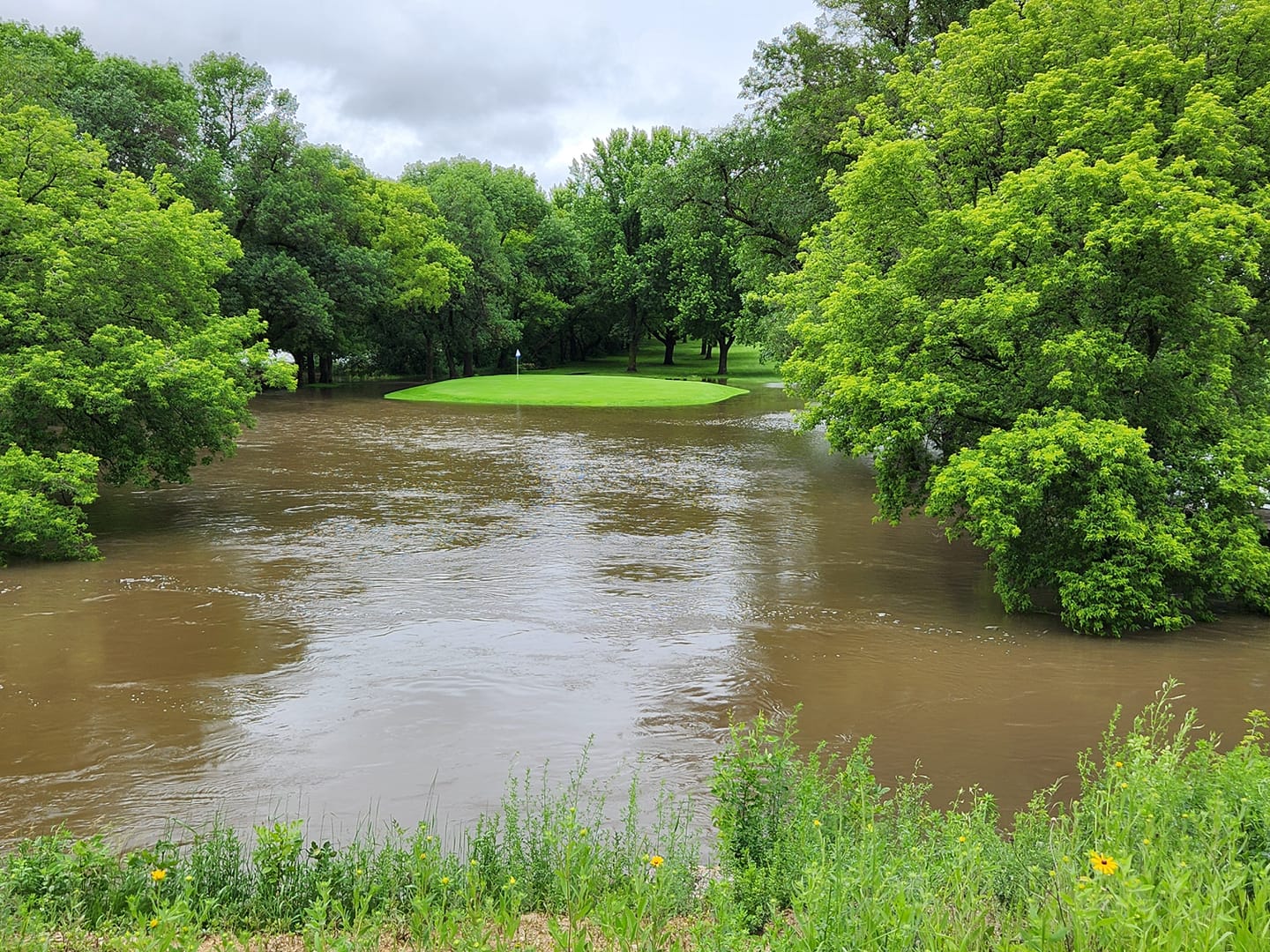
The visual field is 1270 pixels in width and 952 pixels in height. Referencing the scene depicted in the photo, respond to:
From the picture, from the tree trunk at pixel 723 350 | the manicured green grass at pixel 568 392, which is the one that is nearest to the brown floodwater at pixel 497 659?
the manicured green grass at pixel 568 392

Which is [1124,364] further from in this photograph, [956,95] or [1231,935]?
[1231,935]

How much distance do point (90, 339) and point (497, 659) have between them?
31.3 ft

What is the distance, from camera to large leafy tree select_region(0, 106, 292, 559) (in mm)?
13719

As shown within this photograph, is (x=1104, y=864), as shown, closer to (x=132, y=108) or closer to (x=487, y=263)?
(x=132, y=108)

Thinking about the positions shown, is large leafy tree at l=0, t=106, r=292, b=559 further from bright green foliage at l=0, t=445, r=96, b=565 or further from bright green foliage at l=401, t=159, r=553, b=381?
bright green foliage at l=401, t=159, r=553, b=381

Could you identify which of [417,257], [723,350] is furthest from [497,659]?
[723,350]

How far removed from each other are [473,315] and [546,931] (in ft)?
→ 182

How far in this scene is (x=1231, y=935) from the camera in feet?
10.8

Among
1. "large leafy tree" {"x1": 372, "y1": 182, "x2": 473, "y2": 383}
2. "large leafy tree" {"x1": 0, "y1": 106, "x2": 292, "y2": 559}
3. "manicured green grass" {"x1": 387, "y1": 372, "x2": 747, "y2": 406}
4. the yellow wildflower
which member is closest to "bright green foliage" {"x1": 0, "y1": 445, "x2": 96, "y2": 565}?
"large leafy tree" {"x1": 0, "y1": 106, "x2": 292, "y2": 559}

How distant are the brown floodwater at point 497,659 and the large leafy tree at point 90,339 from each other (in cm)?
122

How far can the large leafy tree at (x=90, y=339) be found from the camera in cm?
1372

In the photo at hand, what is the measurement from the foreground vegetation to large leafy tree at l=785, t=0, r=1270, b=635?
567 cm

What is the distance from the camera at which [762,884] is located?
14.9 ft

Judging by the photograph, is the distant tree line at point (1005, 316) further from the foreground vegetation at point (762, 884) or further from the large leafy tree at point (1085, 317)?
the foreground vegetation at point (762, 884)
